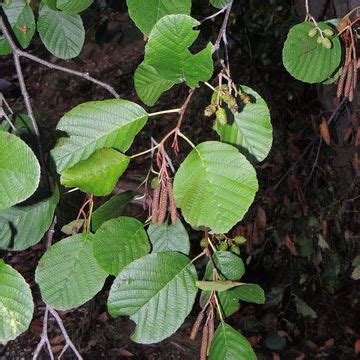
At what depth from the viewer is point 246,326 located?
9.21 feet

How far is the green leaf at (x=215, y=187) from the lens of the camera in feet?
2.27

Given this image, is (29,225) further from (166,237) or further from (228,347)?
(228,347)

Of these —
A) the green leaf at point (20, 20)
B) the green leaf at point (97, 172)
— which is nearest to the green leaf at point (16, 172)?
the green leaf at point (97, 172)

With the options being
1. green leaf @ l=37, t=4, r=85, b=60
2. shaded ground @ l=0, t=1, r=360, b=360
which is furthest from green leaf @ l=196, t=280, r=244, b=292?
shaded ground @ l=0, t=1, r=360, b=360

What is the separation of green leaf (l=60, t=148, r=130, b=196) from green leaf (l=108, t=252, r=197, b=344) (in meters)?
0.14

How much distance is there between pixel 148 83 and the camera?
0.83 metres

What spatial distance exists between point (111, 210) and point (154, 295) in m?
0.15

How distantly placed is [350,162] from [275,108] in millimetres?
682

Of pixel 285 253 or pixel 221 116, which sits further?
pixel 285 253

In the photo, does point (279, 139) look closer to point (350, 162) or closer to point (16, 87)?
point (350, 162)

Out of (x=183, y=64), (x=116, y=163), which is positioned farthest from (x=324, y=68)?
(x=116, y=163)

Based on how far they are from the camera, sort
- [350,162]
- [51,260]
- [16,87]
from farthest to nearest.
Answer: [16,87], [350,162], [51,260]

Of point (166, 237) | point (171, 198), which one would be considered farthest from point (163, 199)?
point (166, 237)

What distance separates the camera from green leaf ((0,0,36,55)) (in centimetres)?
116
